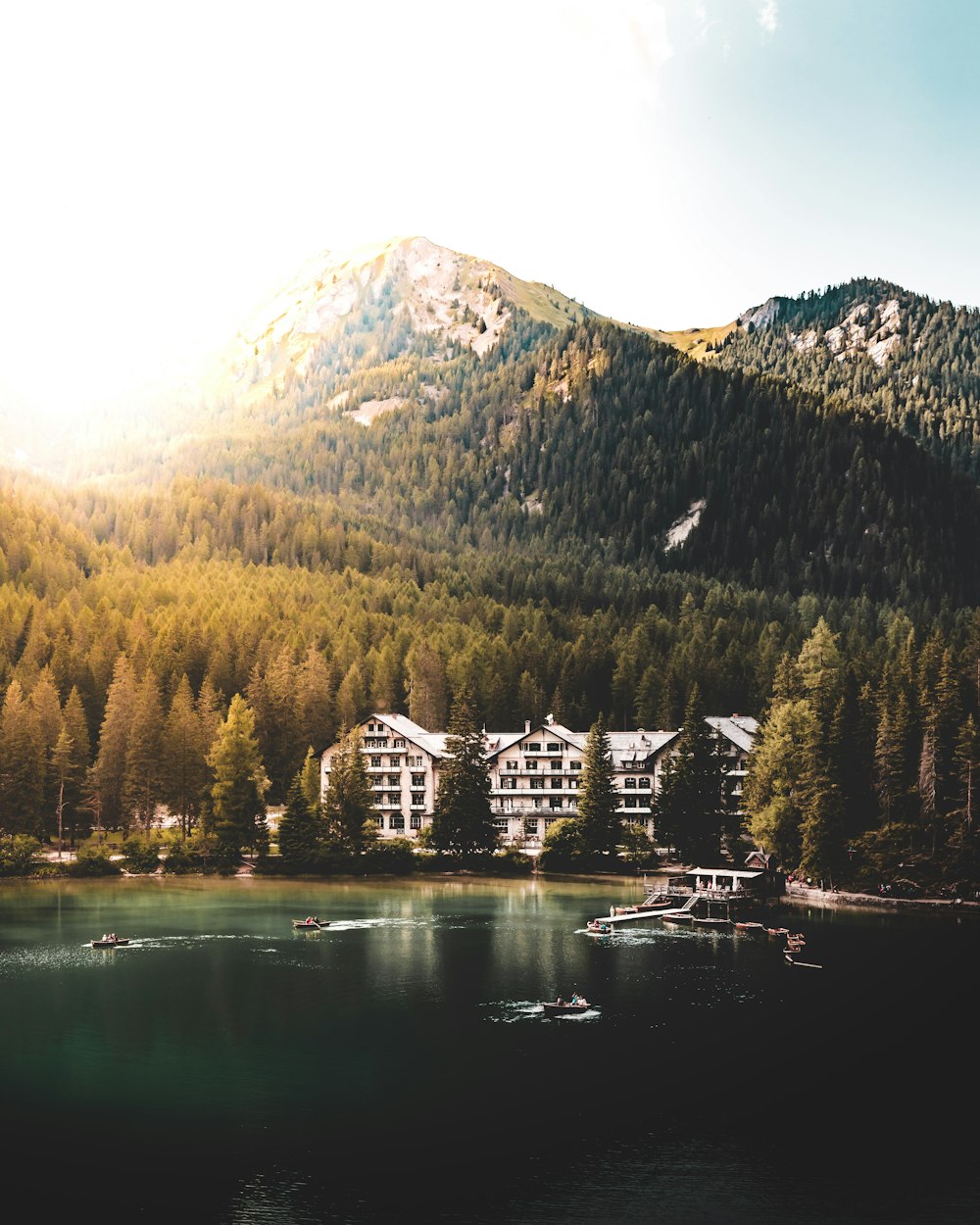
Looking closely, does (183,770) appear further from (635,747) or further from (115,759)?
(635,747)

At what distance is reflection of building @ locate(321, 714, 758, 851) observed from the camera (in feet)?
443

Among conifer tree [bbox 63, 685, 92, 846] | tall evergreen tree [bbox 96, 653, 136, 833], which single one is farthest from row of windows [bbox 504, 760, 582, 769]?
conifer tree [bbox 63, 685, 92, 846]

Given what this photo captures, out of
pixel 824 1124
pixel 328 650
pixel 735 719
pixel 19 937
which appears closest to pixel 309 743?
pixel 328 650

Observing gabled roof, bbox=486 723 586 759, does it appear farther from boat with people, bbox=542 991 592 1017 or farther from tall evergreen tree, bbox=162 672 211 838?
boat with people, bbox=542 991 592 1017

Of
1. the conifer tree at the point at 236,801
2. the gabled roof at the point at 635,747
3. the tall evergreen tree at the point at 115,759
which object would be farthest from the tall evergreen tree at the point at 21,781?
the gabled roof at the point at 635,747

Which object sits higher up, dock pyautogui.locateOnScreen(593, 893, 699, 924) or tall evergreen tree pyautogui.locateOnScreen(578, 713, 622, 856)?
tall evergreen tree pyautogui.locateOnScreen(578, 713, 622, 856)

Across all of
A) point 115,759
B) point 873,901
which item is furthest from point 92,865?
point 873,901

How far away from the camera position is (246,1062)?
51031 mm

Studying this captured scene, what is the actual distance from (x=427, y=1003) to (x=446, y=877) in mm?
55589

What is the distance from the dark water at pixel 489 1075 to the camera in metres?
38.2

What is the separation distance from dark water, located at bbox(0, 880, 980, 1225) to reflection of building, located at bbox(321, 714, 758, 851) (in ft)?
168

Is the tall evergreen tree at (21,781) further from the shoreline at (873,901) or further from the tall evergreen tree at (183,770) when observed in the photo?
the shoreline at (873,901)

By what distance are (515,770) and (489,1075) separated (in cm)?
8920

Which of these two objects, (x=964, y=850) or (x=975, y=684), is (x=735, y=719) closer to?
(x=975, y=684)
